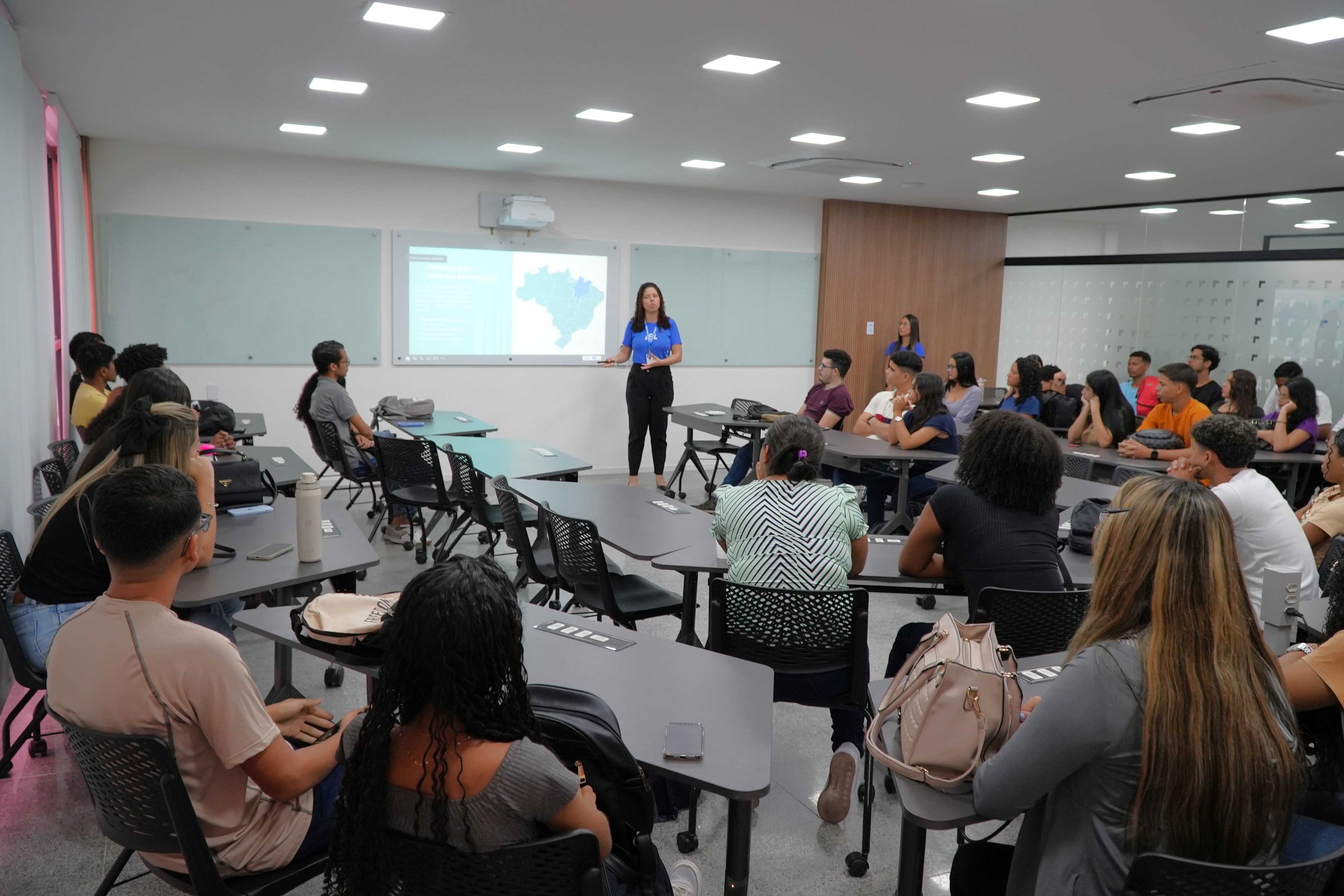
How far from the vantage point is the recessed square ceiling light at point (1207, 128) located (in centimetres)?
529

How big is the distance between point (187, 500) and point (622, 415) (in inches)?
289

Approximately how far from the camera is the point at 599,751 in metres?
1.49

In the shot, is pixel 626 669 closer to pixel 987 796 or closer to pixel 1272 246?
pixel 987 796

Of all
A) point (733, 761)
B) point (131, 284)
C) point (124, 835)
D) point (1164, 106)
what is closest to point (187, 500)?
point (124, 835)

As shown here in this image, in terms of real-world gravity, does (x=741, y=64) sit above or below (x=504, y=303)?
above

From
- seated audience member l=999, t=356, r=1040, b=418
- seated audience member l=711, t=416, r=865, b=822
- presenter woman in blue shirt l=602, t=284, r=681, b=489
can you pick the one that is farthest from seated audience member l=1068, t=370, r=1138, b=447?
seated audience member l=711, t=416, r=865, b=822

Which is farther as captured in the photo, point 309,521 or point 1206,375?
point 1206,375

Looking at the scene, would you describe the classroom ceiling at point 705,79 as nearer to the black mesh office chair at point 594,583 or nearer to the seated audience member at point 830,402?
the seated audience member at point 830,402

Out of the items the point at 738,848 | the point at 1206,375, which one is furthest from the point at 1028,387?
the point at 738,848

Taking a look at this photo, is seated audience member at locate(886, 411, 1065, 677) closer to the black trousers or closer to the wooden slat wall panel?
the black trousers

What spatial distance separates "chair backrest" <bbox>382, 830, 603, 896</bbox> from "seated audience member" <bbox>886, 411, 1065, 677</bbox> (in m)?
1.78

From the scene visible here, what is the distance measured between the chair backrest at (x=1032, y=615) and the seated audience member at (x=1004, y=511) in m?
0.14

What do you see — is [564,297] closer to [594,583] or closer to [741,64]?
[741,64]

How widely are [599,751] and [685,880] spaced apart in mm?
608
